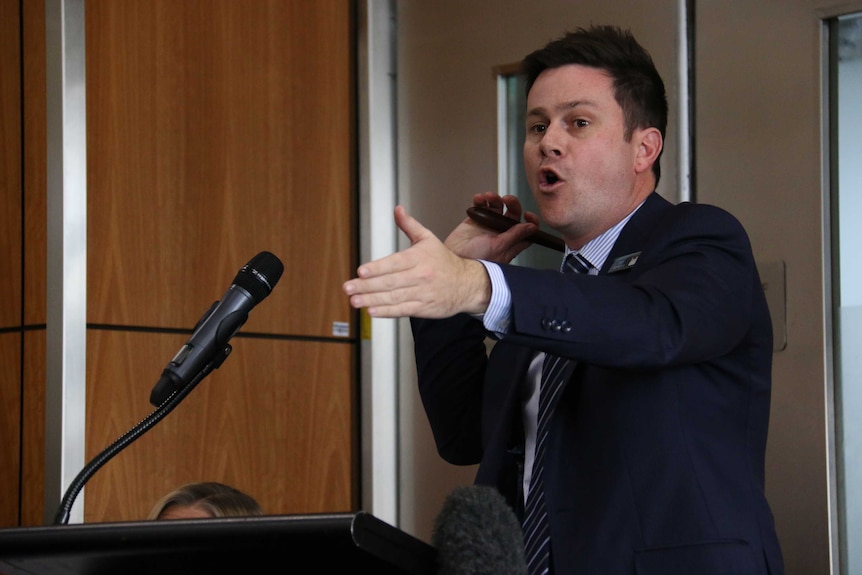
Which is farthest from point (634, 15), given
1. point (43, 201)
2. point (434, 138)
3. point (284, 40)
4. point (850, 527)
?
point (43, 201)

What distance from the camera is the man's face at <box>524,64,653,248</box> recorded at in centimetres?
185

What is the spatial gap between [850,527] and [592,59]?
3.58ft

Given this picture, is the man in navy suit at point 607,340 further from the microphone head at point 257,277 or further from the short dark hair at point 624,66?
the microphone head at point 257,277

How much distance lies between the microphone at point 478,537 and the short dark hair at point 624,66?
1330 millimetres

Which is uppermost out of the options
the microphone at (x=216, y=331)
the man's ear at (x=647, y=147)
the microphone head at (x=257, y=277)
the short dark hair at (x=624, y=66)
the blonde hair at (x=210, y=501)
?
the short dark hair at (x=624, y=66)

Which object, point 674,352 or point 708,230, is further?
point 708,230

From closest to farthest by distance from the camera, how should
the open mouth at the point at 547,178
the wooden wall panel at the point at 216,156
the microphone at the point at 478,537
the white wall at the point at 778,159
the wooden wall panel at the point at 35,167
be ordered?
the microphone at the point at 478,537 < the open mouth at the point at 547,178 < the white wall at the point at 778,159 < the wooden wall panel at the point at 35,167 < the wooden wall panel at the point at 216,156

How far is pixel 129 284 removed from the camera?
253 centimetres

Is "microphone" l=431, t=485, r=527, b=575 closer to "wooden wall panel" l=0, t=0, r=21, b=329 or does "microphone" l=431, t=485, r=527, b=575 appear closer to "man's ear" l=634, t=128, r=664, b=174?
"man's ear" l=634, t=128, r=664, b=174

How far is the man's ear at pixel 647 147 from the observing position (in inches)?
75.7

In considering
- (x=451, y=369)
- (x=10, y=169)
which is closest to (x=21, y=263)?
(x=10, y=169)

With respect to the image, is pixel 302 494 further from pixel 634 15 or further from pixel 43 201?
pixel 634 15

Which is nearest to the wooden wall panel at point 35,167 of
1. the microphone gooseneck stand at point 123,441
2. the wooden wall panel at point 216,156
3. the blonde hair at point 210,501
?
the wooden wall panel at point 216,156

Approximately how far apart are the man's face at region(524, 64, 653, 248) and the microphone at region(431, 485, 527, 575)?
3.92ft
